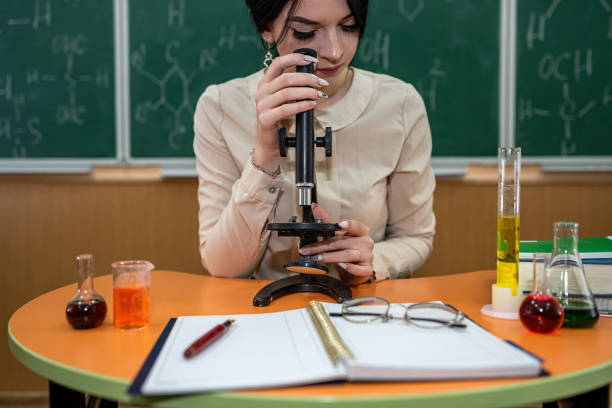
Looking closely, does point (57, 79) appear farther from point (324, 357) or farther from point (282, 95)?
point (324, 357)

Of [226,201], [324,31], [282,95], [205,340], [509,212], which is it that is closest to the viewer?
[205,340]

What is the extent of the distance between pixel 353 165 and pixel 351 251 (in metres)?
0.43

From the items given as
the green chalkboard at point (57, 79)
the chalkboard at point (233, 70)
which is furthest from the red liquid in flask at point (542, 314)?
the green chalkboard at point (57, 79)

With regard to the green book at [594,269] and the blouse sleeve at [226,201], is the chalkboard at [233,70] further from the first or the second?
the green book at [594,269]

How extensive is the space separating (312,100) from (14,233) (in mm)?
2083

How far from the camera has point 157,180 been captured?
2463mm

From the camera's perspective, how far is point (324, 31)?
3.85 ft

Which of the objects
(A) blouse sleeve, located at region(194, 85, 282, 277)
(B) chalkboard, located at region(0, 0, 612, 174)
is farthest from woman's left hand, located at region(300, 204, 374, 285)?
(B) chalkboard, located at region(0, 0, 612, 174)

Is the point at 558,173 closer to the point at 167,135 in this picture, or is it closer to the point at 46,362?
the point at 167,135

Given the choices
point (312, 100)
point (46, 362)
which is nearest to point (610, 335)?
point (312, 100)

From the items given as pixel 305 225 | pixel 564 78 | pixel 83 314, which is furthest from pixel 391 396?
pixel 564 78

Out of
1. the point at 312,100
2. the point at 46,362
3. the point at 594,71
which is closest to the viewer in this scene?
the point at 46,362

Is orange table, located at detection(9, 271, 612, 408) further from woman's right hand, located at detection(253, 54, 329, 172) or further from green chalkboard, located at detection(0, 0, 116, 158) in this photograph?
green chalkboard, located at detection(0, 0, 116, 158)

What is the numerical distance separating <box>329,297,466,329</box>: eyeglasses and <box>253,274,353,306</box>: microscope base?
14cm
